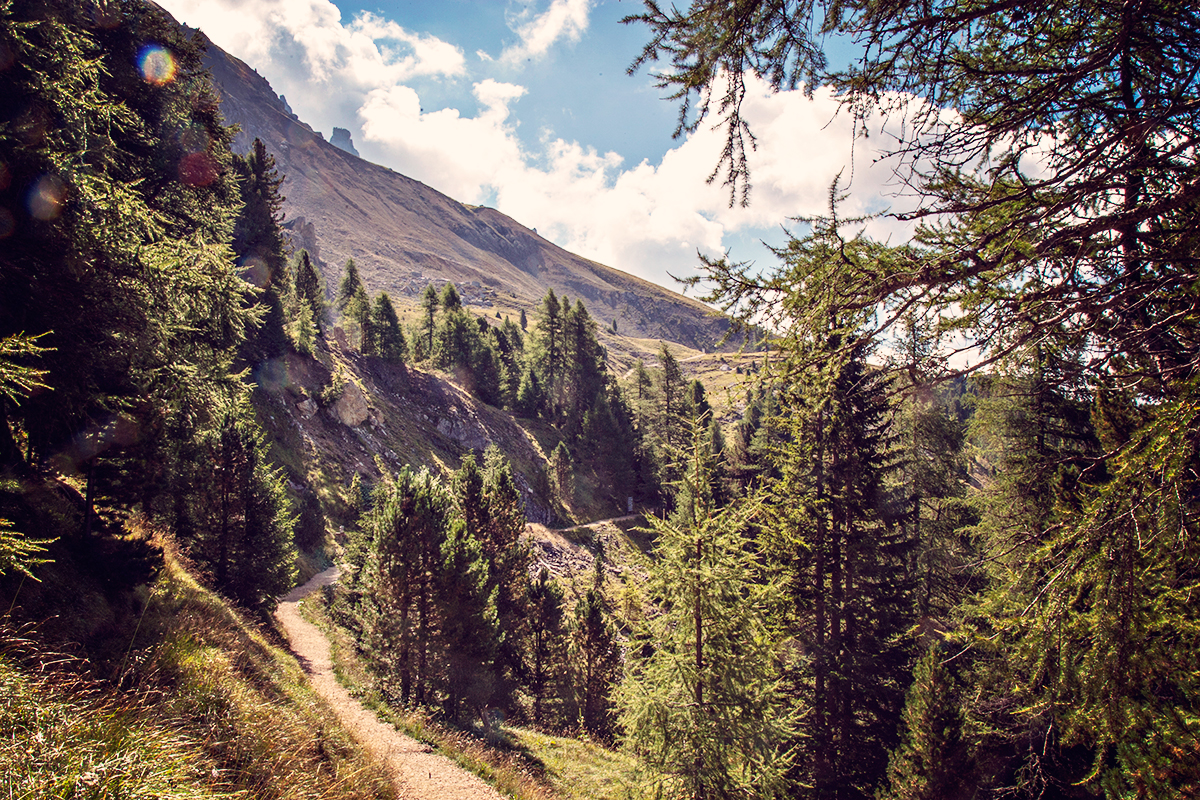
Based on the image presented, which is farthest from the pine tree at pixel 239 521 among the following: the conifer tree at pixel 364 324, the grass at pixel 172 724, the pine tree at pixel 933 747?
the conifer tree at pixel 364 324

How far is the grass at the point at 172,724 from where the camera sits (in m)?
2.88

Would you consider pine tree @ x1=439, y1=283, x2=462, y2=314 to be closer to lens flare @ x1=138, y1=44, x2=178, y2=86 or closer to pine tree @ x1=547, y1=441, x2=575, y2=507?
pine tree @ x1=547, y1=441, x2=575, y2=507

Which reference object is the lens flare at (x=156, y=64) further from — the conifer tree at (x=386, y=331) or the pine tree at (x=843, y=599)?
the conifer tree at (x=386, y=331)

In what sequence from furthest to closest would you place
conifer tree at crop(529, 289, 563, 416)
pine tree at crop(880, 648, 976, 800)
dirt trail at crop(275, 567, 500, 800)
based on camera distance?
conifer tree at crop(529, 289, 563, 416)
pine tree at crop(880, 648, 976, 800)
dirt trail at crop(275, 567, 500, 800)

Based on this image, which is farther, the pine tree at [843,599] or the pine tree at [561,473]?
the pine tree at [561,473]

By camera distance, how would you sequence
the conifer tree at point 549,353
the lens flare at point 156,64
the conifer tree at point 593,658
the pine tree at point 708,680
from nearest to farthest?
the pine tree at point 708,680 < the lens flare at point 156,64 < the conifer tree at point 593,658 < the conifer tree at point 549,353

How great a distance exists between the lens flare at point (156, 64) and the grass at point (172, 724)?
38.5ft

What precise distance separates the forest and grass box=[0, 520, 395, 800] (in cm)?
103

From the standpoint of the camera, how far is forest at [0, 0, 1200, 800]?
10.3ft

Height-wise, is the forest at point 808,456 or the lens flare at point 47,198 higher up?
the lens flare at point 47,198

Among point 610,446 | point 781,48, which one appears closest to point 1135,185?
point 781,48

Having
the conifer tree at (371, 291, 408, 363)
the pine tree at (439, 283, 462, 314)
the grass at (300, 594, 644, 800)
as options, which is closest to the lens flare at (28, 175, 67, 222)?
the grass at (300, 594, 644, 800)

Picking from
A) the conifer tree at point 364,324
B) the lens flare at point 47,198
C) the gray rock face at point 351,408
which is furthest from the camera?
the conifer tree at point 364,324

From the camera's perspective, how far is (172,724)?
4652 millimetres
